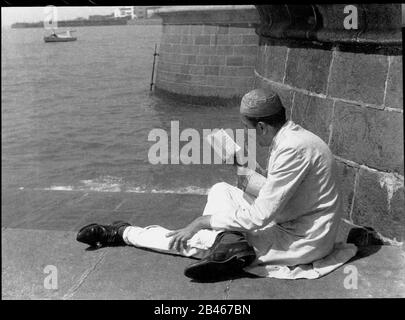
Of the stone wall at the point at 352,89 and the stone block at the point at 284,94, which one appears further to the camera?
the stone block at the point at 284,94

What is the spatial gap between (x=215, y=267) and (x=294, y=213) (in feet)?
2.04

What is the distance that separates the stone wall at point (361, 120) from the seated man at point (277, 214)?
2.54ft

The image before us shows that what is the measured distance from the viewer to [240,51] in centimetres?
2055

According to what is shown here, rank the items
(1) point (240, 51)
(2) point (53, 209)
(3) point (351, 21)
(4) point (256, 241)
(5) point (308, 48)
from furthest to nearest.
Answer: (1) point (240, 51) < (2) point (53, 209) < (5) point (308, 48) < (3) point (351, 21) < (4) point (256, 241)

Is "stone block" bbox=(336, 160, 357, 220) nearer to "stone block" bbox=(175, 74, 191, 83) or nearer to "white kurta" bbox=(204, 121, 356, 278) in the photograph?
"white kurta" bbox=(204, 121, 356, 278)

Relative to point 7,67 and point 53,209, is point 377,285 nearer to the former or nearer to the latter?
point 53,209

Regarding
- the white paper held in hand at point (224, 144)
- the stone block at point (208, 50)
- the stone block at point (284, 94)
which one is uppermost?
the stone block at point (284, 94)

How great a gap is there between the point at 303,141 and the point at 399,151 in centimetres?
117

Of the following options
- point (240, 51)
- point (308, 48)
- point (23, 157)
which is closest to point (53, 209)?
point (308, 48)

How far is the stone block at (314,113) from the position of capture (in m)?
4.78

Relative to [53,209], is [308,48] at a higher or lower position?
higher

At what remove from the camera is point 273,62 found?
599cm

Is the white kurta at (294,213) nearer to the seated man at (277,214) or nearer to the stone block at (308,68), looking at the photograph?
the seated man at (277,214)
